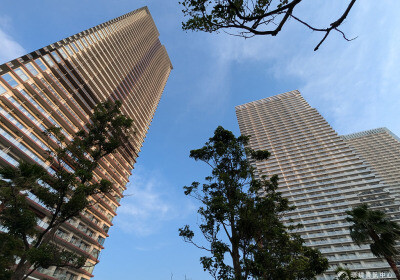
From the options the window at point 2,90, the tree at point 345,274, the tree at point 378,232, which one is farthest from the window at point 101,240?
the tree at point 378,232

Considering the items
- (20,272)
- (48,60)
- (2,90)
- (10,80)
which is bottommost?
(20,272)

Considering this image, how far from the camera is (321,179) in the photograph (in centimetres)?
5500

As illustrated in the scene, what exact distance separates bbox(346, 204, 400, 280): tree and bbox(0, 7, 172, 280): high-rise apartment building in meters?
21.3

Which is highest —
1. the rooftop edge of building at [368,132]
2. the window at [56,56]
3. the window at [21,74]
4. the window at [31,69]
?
the rooftop edge of building at [368,132]

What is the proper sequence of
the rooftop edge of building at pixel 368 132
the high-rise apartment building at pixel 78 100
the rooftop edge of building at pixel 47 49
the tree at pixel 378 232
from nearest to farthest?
the tree at pixel 378 232, the high-rise apartment building at pixel 78 100, the rooftop edge of building at pixel 47 49, the rooftop edge of building at pixel 368 132

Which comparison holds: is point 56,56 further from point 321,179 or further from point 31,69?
point 321,179

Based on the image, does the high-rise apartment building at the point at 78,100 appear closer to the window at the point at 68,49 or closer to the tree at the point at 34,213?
the window at the point at 68,49

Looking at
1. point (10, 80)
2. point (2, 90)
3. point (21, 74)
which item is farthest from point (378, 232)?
point (21, 74)

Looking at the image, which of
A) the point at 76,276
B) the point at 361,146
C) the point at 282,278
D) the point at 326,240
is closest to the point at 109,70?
the point at 76,276

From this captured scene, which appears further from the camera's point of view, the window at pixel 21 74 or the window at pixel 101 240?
the window at pixel 101 240

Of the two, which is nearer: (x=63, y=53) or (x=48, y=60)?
(x=48, y=60)

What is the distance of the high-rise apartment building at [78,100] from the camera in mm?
25484

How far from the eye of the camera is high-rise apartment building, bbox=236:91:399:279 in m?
42.2

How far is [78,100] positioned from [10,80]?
462 inches
